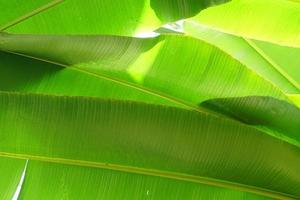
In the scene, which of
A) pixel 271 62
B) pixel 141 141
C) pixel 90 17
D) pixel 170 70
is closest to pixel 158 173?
pixel 141 141

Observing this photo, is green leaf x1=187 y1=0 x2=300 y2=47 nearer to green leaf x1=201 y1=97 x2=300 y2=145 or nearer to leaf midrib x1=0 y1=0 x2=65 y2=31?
green leaf x1=201 y1=97 x2=300 y2=145

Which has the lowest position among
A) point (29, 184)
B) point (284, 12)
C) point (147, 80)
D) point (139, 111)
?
point (29, 184)

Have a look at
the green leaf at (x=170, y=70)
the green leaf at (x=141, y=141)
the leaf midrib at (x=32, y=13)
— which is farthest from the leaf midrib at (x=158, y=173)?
the leaf midrib at (x=32, y=13)

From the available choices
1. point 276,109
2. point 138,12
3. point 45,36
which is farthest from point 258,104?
point 45,36

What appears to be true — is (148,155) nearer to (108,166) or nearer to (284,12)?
(108,166)

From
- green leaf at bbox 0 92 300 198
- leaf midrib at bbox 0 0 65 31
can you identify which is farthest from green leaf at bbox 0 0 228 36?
A: green leaf at bbox 0 92 300 198

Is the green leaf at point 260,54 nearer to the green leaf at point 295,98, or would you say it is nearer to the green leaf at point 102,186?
the green leaf at point 295,98
